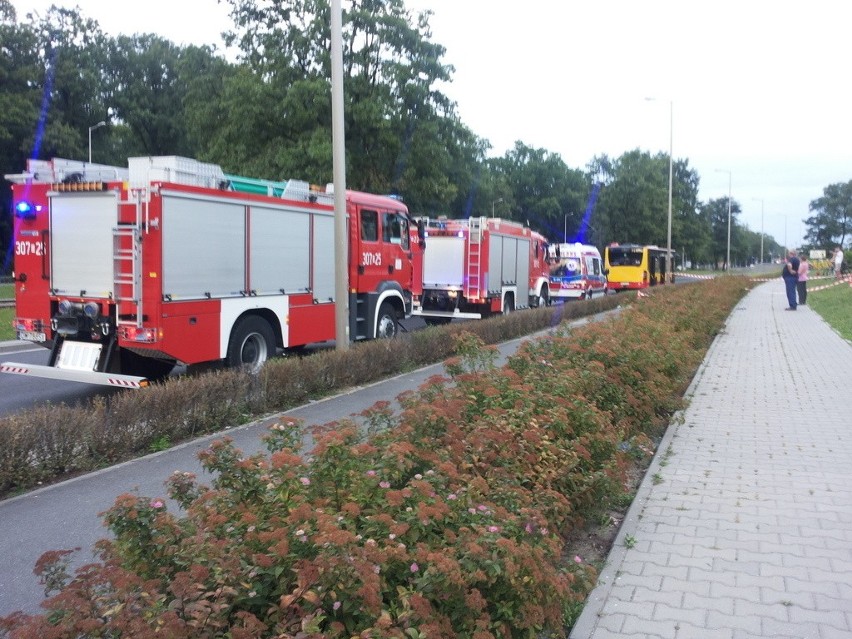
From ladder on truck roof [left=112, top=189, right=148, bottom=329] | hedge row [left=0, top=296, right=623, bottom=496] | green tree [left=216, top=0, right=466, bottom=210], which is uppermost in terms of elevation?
green tree [left=216, top=0, right=466, bottom=210]

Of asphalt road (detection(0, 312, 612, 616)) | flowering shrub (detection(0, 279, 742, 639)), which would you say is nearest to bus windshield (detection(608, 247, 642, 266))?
asphalt road (detection(0, 312, 612, 616))

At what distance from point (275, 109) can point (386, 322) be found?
48.0 feet

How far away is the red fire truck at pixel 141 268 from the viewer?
9156 mm

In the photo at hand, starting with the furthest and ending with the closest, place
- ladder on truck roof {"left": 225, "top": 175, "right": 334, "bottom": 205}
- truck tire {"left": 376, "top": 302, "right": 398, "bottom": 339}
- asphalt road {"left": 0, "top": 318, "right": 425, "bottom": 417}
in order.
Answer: truck tire {"left": 376, "top": 302, "right": 398, "bottom": 339} < ladder on truck roof {"left": 225, "top": 175, "right": 334, "bottom": 205} < asphalt road {"left": 0, "top": 318, "right": 425, "bottom": 417}

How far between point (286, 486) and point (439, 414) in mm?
1340

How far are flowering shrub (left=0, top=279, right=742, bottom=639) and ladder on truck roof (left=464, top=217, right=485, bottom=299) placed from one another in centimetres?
1596

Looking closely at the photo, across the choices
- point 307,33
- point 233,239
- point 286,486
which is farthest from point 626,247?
point 286,486

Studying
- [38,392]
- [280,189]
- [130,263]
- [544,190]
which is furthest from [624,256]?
[544,190]

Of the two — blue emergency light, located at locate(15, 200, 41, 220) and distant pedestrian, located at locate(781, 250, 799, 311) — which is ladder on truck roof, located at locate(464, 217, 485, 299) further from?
blue emergency light, located at locate(15, 200, 41, 220)

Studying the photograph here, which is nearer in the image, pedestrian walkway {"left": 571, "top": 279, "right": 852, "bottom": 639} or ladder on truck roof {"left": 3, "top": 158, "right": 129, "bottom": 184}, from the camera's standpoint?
pedestrian walkway {"left": 571, "top": 279, "right": 852, "bottom": 639}

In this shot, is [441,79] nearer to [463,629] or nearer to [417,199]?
[417,199]

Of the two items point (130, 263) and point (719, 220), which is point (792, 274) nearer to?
point (130, 263)

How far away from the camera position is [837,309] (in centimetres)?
2409

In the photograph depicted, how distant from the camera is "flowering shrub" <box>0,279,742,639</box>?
237 cm
